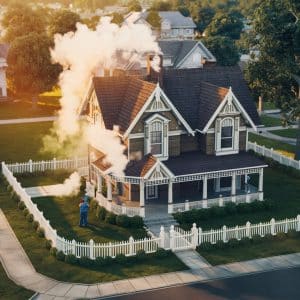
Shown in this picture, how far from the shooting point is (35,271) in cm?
2670

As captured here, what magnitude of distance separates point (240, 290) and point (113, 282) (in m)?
5.65

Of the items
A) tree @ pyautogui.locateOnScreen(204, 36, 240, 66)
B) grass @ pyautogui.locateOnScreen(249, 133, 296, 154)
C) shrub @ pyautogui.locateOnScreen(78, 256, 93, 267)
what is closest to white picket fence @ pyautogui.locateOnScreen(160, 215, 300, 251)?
shrub @ pyautogui.locateOnScreen(78, 256, 93, 267)

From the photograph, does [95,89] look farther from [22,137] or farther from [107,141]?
[22,137]

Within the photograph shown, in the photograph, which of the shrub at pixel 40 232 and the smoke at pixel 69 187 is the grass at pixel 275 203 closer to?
the shrub at pixel 40 232

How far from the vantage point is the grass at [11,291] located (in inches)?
945

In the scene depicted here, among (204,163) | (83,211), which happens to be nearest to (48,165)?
(83,211)

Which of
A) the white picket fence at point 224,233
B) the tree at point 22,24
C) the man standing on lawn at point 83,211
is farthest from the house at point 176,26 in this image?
the white picket fence at point 224,233

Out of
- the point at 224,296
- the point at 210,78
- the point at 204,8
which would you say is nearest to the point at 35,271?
the point at 224,296

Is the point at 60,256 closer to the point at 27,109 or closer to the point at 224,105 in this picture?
the point at 224,105

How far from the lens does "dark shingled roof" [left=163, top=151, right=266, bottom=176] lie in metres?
34.5

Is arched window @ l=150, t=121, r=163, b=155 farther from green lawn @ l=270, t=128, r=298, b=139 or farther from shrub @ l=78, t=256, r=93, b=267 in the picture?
green lawn @ l=270, t=128, r=298, b=139

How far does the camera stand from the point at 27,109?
69.0 m

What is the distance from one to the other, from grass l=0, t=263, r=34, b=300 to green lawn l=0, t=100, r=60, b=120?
40555 mm

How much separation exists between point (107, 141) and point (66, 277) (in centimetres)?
1198
